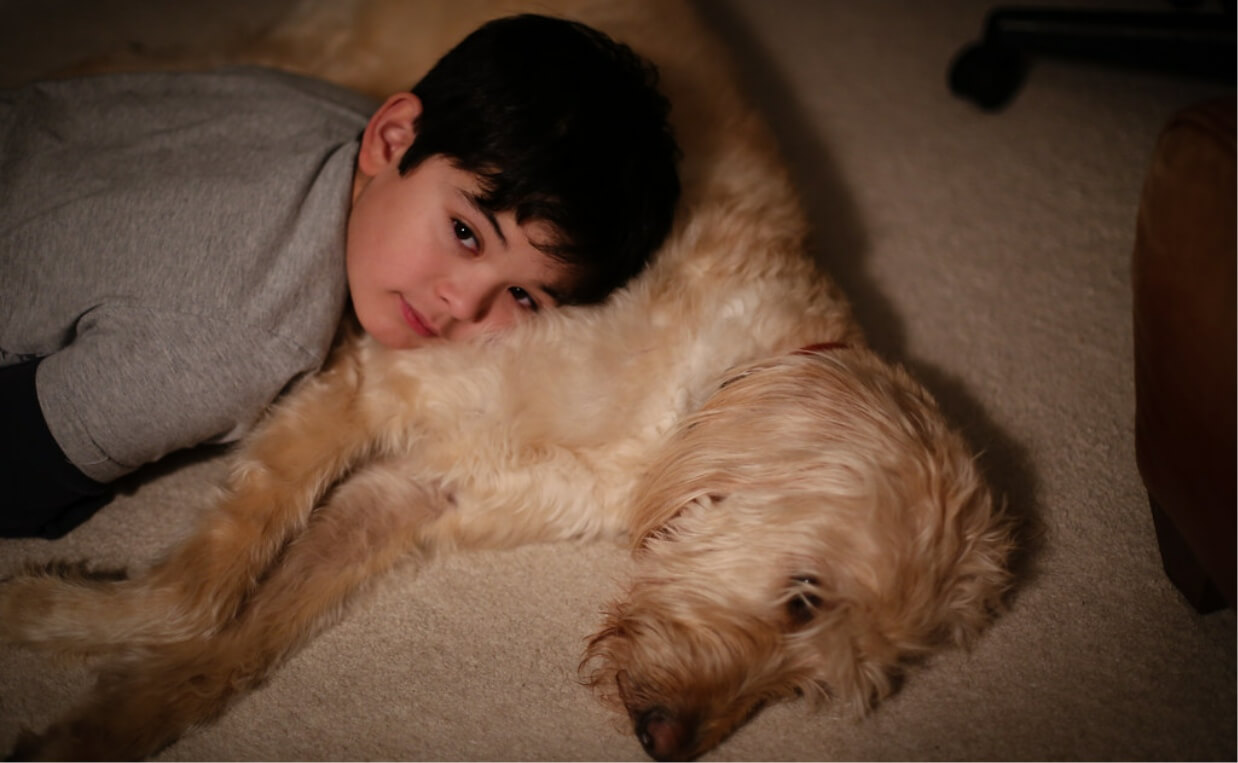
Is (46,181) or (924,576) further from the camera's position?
(46,181)

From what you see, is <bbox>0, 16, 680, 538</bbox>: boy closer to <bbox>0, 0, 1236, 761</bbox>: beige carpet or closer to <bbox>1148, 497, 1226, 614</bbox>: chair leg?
<bbox>0, 0, 1236, 761</bbox>: beige carpet

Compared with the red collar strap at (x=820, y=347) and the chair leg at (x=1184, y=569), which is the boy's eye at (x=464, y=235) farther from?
the chair leg at (x=1184, y=569)

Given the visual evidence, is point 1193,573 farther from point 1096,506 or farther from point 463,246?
point 463,246

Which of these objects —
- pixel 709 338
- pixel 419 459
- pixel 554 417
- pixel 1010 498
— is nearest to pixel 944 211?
pixel 1010 498

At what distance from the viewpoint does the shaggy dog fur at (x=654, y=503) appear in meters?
1.07

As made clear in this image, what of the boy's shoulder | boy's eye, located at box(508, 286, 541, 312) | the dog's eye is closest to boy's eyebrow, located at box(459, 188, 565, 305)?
boy's eye, located at box(508, 286, 541, 312)

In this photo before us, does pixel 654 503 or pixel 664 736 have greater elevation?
pixel 654 503

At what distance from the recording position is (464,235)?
127cm

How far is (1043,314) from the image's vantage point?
1.71 meters

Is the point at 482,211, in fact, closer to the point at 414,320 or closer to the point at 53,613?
the point at 414,320

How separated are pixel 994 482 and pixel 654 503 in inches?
23.6

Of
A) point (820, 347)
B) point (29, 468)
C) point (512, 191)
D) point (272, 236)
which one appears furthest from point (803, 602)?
point (29, 468)

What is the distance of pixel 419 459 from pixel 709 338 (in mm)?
476

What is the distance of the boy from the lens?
1193 mm
